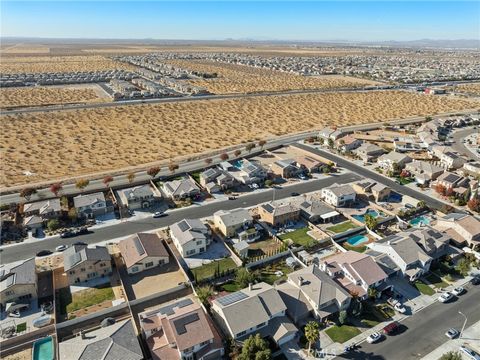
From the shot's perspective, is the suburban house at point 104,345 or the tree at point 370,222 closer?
the suburban house at point 104,345

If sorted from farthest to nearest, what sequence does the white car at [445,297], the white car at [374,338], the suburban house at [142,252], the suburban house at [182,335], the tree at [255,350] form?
the suburban house at [142,252] → the white car at [445,297] → the white car at [374,338] → the suburban house at [182,335] → the tree at [255,350]

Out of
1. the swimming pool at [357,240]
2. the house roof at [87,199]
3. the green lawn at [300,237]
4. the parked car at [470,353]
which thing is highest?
the house roof at [87,199]

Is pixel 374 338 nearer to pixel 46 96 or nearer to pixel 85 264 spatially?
pixel 85 264

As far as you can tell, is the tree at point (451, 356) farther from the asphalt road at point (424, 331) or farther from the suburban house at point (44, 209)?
the suburban house at point (44, 209)

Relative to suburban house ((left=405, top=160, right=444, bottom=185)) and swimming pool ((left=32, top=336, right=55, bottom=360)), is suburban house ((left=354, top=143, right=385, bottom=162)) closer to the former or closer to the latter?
suburban house ((left=405, top=160, right=444, bottom=185))

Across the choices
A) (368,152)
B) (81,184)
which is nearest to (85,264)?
(81,184)

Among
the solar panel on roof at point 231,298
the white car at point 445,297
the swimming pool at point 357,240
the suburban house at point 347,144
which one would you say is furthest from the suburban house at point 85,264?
the suburban house at point 347,144

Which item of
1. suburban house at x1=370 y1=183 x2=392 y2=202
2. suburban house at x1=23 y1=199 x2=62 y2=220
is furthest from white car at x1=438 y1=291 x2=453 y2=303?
suburban house at x1=23 y1=199 x2=62 y2=220

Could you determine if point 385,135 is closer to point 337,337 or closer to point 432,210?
point 432,210
